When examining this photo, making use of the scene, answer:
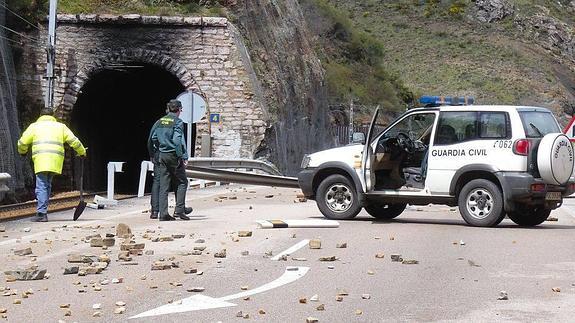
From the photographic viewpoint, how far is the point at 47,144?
1784 centimetres

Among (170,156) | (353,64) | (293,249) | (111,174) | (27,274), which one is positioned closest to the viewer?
(27,274)

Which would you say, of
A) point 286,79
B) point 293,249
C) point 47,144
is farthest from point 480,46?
point 293,249

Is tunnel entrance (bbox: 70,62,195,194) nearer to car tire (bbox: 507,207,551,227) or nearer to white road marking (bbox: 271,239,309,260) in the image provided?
car tire (bbox: 507,207,551,227)

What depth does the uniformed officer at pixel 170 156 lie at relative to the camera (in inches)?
710

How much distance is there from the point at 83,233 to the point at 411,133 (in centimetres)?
605

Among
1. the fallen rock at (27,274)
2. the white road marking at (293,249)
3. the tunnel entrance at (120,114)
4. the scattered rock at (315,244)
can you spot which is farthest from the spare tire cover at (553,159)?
the tunnel entrance at (120,114)

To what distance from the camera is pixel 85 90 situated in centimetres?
3825

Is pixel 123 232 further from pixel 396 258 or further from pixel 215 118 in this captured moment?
pixel 215 118

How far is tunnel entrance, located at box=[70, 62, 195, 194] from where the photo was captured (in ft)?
128

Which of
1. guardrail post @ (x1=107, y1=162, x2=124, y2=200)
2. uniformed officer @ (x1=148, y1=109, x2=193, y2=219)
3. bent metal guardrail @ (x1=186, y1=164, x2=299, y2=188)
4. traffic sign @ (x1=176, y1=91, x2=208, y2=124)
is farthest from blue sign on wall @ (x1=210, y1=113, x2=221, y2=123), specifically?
uniformed officer @ (x1=148, y1=109, x2=193, y2=219)

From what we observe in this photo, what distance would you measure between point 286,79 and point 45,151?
28791mm

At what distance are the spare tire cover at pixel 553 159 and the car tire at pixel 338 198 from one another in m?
3.16

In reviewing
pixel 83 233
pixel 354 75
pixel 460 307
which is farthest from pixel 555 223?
pixel 354 75

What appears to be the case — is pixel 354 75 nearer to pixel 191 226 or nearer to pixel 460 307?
pixel 191 226
